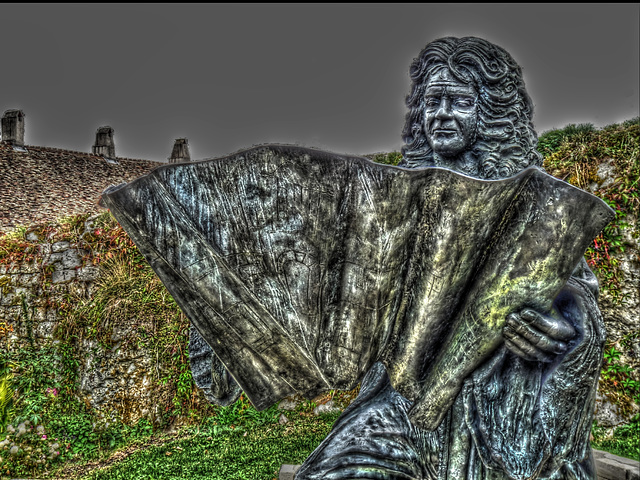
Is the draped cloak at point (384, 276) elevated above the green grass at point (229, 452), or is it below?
above

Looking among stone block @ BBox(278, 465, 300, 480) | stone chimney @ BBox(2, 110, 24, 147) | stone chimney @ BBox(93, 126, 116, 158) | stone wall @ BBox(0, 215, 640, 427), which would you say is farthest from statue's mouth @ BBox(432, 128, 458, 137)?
→ stone chimney @ BBox(93, 126, 116, 158)

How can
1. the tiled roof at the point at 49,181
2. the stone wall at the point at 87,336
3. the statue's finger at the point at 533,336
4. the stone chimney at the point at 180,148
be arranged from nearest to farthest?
the statue's finger at the point at 533,336, the stone wall at the point at 87,336, the tiled roof at the point at 49,181, the stone chimney at the point at 180,148

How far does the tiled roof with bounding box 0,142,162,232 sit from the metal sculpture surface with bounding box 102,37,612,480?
42.6 feet

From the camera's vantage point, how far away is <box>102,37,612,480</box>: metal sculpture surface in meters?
1.43

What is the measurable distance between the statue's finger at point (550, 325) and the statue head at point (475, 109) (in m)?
0.64

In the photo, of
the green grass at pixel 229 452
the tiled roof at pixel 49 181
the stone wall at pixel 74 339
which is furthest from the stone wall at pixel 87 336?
the tiled roof at pixel 49 181

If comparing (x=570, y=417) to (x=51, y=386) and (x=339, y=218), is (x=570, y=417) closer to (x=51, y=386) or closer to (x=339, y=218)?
(x=339, y=218)

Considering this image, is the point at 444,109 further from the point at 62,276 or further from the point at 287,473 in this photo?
the point at 62,276

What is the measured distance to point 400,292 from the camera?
61.2 inches

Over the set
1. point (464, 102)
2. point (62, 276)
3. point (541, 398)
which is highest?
point (464, 102)

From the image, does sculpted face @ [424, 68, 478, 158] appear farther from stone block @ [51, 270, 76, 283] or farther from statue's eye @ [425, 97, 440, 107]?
stone block @ [51, 270, 76, 283]

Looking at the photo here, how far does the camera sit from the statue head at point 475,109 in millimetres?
2043

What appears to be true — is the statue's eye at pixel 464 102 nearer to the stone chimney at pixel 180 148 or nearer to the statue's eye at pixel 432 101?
the statue's eye at pixel 432 101

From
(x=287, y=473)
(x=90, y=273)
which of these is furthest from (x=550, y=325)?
(x=90, y=273)
